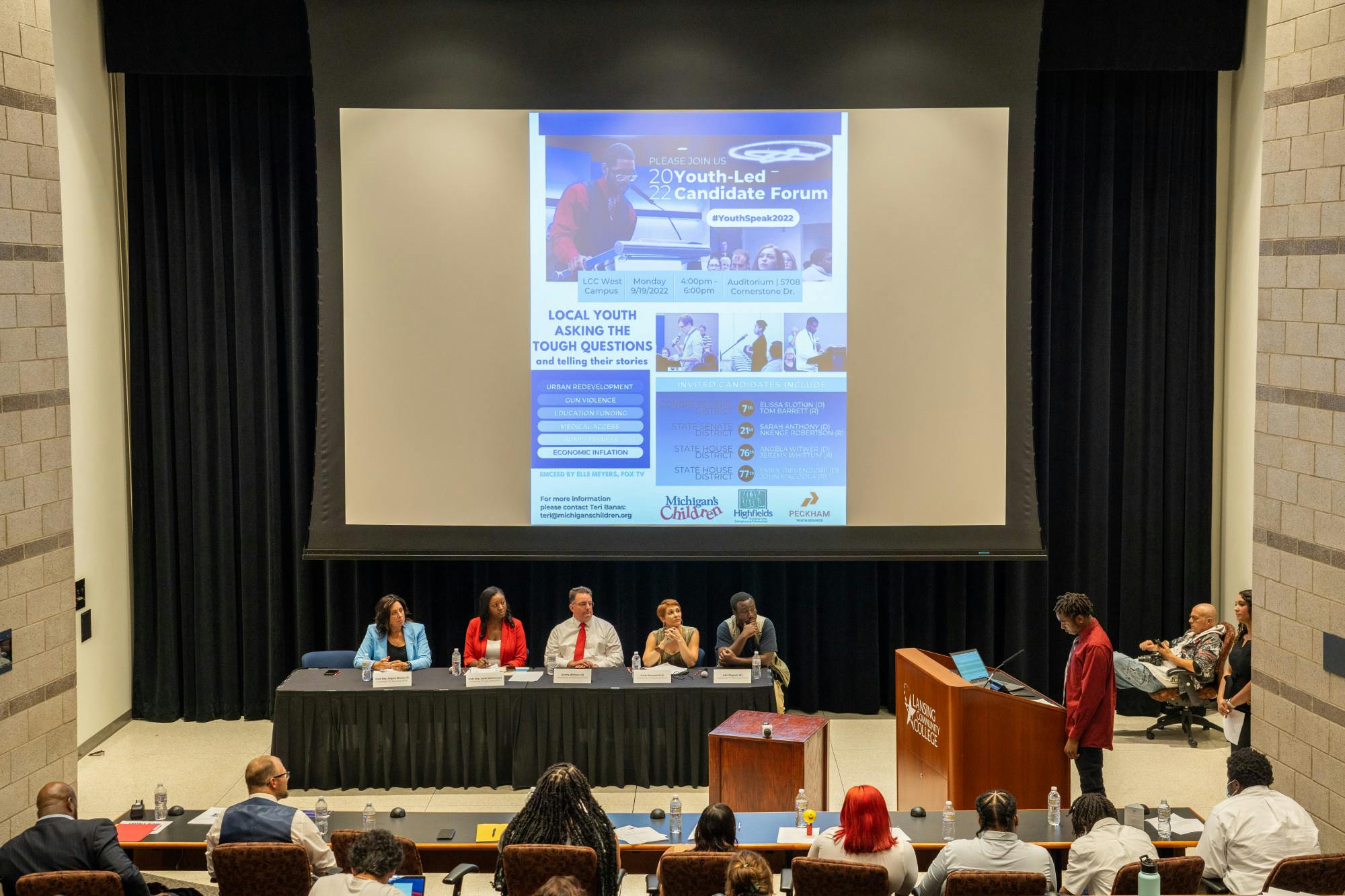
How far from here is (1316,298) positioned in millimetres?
5480

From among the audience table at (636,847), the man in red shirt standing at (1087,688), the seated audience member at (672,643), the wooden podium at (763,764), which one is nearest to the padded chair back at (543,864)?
the audience table at (636,847)

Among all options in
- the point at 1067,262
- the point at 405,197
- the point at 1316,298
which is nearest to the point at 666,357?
the point at 405,197

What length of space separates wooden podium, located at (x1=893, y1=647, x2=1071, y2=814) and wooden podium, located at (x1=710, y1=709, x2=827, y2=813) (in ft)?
1.97

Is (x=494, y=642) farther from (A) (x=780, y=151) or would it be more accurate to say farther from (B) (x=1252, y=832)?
(B) (x=1252, y=832)

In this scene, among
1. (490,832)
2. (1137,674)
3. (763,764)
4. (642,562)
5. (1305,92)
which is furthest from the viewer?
(642,562)

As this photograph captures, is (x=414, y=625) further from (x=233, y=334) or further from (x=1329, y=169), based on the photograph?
(x=1329, y=169)

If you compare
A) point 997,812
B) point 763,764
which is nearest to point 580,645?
point 763,764

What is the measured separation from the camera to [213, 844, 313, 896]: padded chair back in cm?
446

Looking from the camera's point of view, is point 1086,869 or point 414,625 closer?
point 1086,869

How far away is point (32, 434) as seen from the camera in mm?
5703

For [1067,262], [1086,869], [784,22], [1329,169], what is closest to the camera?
[1086,869]

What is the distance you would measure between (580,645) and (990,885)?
3642 millimetres

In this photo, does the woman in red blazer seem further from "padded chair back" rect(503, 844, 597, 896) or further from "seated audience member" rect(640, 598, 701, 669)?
"padded chair back" rect(503, 844, 597, 896)

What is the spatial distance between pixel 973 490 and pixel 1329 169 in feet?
9.73
